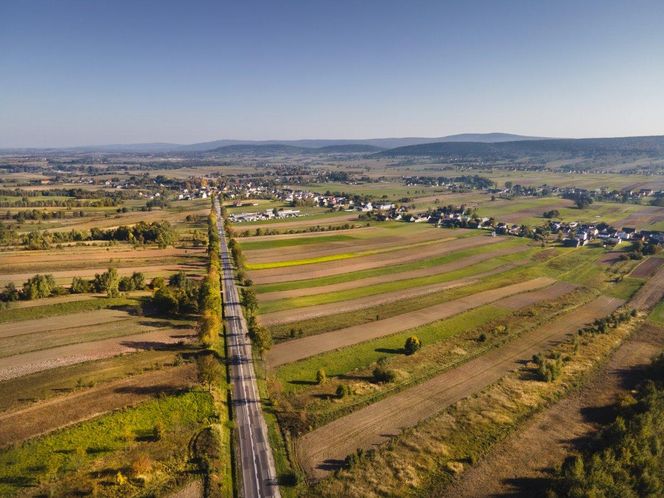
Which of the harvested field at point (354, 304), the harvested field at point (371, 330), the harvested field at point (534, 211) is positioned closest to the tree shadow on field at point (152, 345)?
the harvested field at point (371, 330)

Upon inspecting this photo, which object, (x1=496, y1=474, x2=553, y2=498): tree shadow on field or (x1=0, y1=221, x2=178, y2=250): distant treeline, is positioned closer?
(x1=496, y1=474, x2=553, y2=498): tree shadow on field

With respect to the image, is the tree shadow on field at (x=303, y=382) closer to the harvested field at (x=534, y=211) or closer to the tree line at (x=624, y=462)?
the tree line at (x=624, y=462)

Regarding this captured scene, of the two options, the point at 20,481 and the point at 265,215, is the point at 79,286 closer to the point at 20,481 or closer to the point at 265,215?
the point at 20,481

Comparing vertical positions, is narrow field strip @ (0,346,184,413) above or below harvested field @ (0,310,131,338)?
below

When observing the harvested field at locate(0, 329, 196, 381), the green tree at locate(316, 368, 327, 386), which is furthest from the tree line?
the harvested field at locate(0, 329, 196, 381)

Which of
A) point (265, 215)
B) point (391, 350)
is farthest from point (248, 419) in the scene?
point (265, 215)

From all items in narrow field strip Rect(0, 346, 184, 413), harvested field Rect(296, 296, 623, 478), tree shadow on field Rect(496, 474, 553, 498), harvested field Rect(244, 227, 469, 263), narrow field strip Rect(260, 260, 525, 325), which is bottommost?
tree shadow on field Rect(496, 474, 553, 498)

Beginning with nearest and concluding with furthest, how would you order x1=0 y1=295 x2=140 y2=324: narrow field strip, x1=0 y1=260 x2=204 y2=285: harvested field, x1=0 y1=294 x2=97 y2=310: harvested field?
x1=0 y1=295 x2=140 y2=324: narrow field strip
x1=0 y1=294 x2=97 y2=310: harvested field
x1=0 y1=260 x2=204 y2=285: harvested field

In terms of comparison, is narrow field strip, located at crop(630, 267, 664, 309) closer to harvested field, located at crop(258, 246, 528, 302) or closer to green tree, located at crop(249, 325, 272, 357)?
harvested field, located at crop(258, 246, 528, 302)
